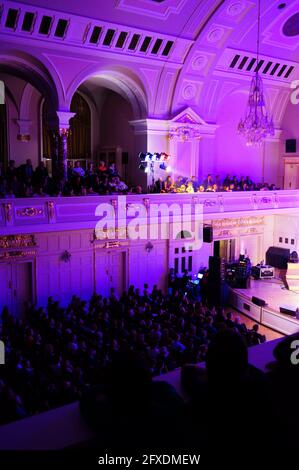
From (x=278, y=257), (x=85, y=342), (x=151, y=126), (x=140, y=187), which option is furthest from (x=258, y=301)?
(x=85, y=342)

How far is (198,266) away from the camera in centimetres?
1875

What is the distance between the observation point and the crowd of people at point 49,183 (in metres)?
13.0

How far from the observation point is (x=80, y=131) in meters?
21.1

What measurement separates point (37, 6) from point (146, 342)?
1000 cm

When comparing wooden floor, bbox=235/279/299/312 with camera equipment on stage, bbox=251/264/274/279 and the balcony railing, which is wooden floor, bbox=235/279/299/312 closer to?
camera equipment on stage, bbox=251/264/274/279

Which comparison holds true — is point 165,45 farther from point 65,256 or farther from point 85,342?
point 85,342

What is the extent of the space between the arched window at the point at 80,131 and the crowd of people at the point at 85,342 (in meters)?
9.04

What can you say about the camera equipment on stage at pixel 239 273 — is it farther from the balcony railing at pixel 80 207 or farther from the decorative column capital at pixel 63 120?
the decorative column capital at pixel 63 120

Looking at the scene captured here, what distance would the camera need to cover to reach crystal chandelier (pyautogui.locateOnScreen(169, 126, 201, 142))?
18.1 m

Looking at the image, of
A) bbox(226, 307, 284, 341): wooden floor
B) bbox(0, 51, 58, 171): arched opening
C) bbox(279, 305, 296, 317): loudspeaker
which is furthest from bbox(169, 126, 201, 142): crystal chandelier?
bbox(279, 305, 296, 317): loudspeaker

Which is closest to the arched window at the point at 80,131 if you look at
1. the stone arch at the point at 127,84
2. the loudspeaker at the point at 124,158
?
the loudspeaker at the point at 124,158

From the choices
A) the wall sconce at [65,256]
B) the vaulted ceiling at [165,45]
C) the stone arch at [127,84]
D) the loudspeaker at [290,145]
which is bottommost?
the wall sconce at [65,256]

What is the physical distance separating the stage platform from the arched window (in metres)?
9.59

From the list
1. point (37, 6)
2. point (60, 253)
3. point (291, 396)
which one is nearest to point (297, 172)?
point (60, 253)
